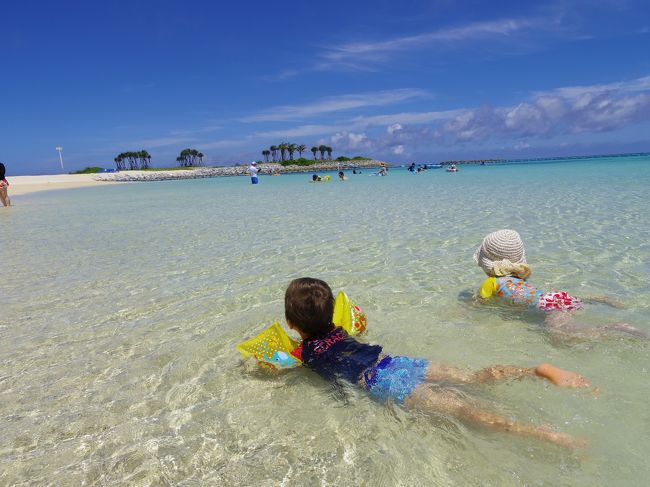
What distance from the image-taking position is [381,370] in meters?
3.01

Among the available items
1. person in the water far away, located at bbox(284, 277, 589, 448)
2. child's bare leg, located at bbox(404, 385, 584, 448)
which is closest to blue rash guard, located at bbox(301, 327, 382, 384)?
person in the water far away, located at bbox(284, 277, 589, 448)

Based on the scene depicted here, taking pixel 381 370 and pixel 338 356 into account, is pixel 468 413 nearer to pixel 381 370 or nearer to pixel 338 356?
pixel 381 370

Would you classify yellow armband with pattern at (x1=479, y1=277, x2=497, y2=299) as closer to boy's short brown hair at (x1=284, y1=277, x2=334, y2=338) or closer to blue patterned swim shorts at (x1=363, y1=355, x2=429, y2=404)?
blue patterned swim shorts at (x1=363, y1=355, x2=429, y2=404)

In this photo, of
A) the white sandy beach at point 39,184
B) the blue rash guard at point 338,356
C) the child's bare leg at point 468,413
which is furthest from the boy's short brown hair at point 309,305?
the white sandy beach at point 39,184

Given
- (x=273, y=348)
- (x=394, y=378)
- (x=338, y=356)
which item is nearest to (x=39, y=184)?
(x=273, y=348)

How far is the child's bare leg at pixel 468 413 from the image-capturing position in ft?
7.93

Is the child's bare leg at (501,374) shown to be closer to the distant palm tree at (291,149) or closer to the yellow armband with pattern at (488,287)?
the yellow armband with pattern at (488,287)

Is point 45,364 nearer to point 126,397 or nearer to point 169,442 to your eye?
point 126,397

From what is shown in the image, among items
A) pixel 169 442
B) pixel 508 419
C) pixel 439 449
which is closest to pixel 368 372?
pixel 439 449

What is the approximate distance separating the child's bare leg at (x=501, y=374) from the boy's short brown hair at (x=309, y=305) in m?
0.85

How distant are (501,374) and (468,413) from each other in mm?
607

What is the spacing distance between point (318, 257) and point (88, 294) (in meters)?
3.44

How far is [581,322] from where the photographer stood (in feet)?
13.5

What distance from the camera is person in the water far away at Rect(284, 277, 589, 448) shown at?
280 cm
